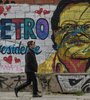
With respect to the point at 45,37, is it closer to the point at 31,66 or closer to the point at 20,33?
the point at 20,33

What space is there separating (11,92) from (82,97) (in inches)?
87.7

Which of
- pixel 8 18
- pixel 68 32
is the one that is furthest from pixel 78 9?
pixel 8 18

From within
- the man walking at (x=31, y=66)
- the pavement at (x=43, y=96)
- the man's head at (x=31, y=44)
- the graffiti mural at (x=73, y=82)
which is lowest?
the pavement at (x=43, y=96)

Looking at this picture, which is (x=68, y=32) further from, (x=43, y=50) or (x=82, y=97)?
→ (x=82, y=97)

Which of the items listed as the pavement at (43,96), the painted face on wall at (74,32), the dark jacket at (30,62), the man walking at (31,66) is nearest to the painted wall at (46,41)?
the painted face on wall at (74,32)

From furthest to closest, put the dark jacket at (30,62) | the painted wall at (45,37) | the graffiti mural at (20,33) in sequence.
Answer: the graffiti mural at (20,33) < the painted wall at (45,37) < the dark jacket at (30,62)

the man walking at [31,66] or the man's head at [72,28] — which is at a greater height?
the man's head at [72,28]

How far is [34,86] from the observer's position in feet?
59.2

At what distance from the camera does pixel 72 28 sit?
1889 centimetres

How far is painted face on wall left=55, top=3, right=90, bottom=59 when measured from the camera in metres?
18.8

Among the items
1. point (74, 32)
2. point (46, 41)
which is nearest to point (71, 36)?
point (74, 32)

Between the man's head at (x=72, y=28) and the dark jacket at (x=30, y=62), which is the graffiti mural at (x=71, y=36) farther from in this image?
the dark jacket at (x=30, y=62)

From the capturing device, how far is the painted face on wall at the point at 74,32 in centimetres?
1880

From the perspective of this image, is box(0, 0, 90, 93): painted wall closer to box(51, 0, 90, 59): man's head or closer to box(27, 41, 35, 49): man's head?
box(51, 0, 90, 59): man's head
